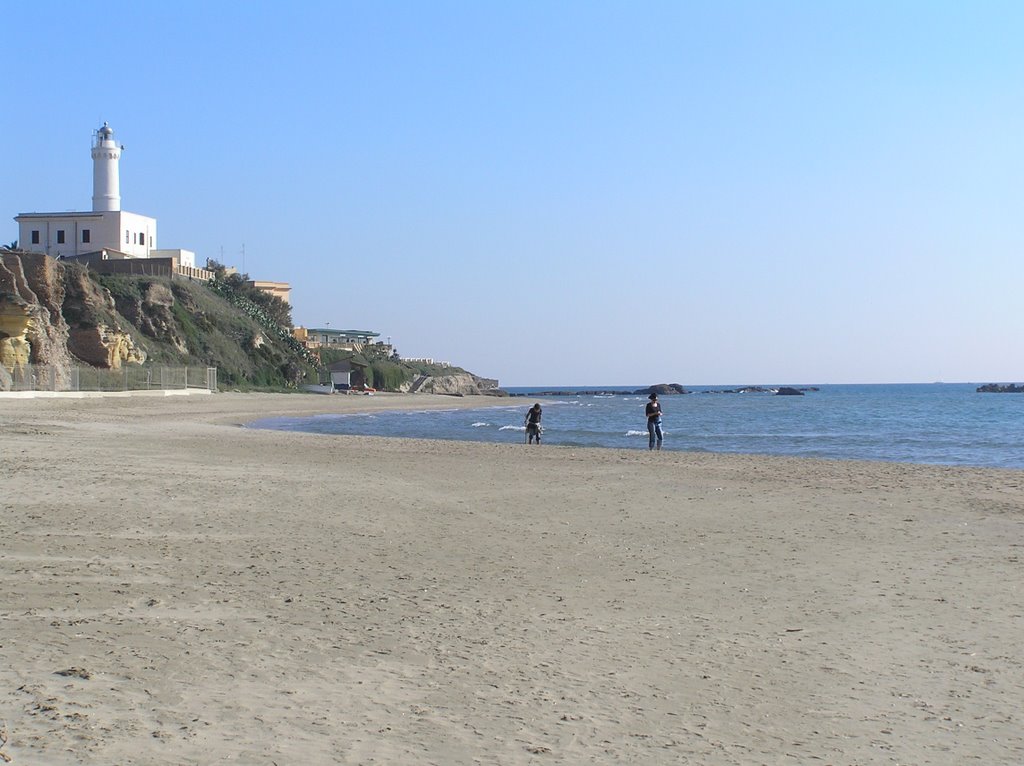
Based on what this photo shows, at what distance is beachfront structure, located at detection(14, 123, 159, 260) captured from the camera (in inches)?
3113

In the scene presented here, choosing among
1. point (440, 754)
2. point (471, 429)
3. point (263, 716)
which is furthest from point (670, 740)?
point (471, 429)

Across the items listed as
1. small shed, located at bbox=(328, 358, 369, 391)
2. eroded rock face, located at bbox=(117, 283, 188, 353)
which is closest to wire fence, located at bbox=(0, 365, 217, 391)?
eroded rock face, located at bbox=(117, 283, 188, 353)

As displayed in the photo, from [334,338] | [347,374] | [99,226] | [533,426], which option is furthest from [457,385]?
[533,426]

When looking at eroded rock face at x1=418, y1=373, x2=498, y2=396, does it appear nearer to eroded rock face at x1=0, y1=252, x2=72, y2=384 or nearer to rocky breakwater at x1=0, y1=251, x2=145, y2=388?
rocky breakwater at x1=0, y1=251, x2=145, y2=388

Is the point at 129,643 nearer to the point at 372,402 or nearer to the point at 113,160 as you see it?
the point at 372,402

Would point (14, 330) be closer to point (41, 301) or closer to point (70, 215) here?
point (41, 301)

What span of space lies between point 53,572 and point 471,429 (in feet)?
109

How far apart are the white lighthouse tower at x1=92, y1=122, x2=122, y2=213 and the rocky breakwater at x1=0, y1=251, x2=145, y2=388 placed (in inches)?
1061

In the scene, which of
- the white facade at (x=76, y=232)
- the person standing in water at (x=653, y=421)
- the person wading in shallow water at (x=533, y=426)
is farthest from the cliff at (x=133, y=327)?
the person standing in water at (x=653, y=421)

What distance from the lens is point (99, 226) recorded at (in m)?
79.1

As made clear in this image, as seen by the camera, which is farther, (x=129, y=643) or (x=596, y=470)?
(x=596, y=470)

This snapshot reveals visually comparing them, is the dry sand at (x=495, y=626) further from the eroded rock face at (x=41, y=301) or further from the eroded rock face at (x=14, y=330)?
the eroded rock face at (x=41, y=301)

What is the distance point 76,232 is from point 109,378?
34.9m

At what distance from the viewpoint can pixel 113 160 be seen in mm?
82938
